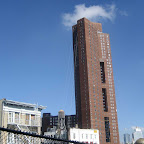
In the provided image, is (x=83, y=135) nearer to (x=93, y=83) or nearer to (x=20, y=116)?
(x=93, y=83)

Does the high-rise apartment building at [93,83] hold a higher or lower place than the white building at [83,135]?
higher

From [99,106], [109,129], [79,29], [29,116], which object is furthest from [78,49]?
[29,116]

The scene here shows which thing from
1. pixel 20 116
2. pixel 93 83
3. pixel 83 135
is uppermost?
pixel 93 83

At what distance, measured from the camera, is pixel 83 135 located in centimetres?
10119

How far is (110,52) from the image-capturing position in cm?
18062

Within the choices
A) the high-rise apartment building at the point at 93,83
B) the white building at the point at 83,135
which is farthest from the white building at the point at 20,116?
the high-rise apartment building at the point at 93,83

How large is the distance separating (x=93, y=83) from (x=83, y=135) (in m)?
53.7

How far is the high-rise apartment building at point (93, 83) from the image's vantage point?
14300 centimetres

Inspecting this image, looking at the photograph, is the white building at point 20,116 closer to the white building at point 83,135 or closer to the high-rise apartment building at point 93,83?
the white building at point 83,135

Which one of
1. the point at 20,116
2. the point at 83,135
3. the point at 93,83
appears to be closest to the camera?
the point at 20,116

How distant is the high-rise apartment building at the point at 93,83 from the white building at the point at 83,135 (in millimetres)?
31012

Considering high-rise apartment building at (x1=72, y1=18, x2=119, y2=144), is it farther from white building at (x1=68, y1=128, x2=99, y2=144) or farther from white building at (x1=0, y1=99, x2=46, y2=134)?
white building at (x1=0, y1=99, x2=46, y2=134)

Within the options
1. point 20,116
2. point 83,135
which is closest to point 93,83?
point 83,135

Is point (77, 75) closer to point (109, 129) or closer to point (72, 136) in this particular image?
point (109, 129)
